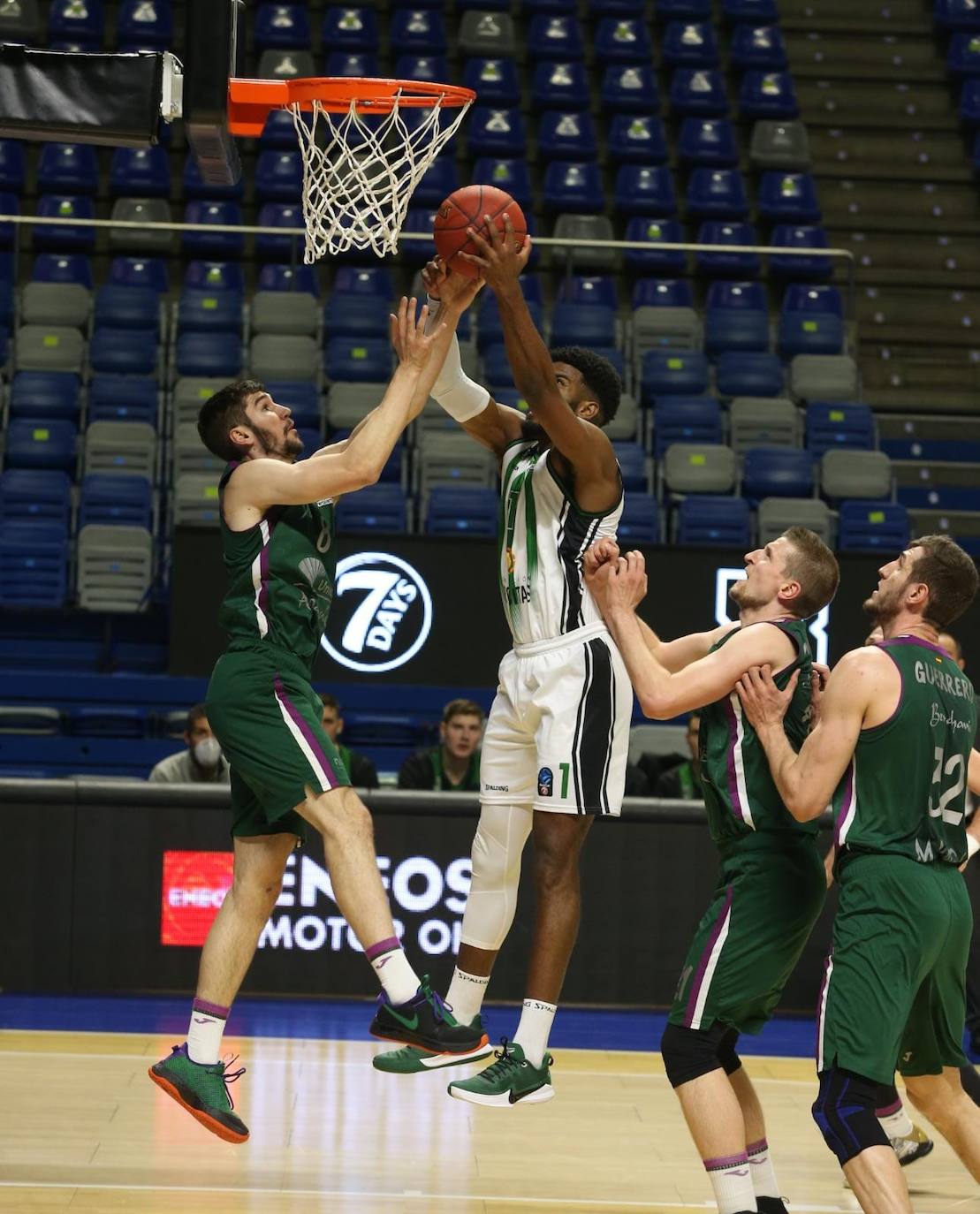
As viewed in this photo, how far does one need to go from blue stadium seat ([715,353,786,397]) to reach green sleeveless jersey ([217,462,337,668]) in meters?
9.51

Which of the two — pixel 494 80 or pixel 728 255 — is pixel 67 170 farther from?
pixel 728 255

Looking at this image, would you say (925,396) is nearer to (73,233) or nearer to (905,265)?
(905,265)

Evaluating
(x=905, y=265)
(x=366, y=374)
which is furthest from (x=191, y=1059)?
(x=905, y=265)

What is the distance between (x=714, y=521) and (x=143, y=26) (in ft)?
27.0

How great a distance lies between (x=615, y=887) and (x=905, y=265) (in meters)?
10.1

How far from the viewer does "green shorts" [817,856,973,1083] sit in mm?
4504

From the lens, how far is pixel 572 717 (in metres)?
5.26

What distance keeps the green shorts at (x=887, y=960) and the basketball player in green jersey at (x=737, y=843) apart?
285mm

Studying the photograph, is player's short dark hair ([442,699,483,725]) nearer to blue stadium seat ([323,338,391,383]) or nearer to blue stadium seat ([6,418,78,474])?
blue stadium seat ([323,338,391,383])

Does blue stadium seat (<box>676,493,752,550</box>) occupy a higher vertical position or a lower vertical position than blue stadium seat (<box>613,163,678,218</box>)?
lower

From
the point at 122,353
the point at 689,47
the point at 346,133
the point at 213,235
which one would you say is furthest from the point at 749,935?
the point at 689,47

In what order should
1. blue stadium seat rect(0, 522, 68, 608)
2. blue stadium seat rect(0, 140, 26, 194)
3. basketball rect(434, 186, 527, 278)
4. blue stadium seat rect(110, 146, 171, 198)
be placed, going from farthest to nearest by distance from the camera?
blue stadium seat rect(110, 146, 171, 198)
blue stadium seat rect(0, 140, 26, 194)
blue stadium seat rect(0, 522, 68, 608)
basketball rect(434, 186, 527, 278)

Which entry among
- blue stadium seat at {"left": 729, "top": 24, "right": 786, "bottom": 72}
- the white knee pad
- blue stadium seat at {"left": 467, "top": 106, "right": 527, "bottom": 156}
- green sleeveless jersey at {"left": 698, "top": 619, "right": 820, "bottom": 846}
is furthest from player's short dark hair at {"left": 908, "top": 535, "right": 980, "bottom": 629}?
blue stadium seat at {"left": 729, "top": 24, "right": 786, "bottom": 72}

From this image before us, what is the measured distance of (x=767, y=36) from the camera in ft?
59.5
